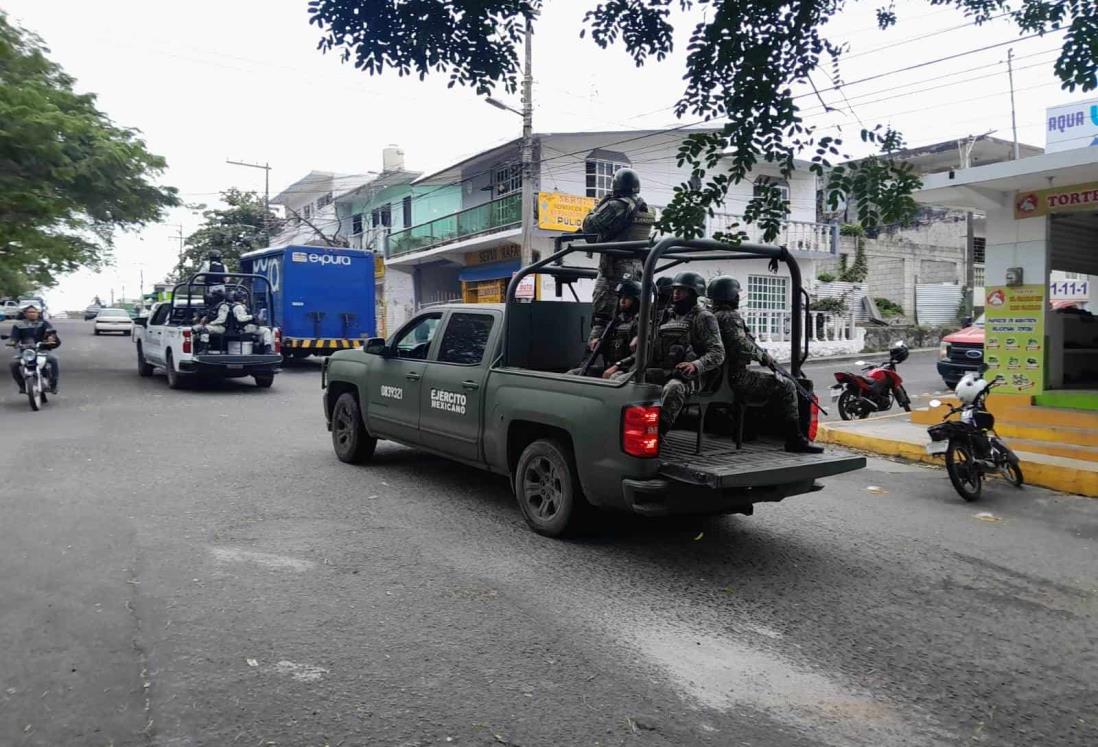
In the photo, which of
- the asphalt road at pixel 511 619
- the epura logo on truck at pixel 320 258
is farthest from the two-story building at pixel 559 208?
the asphalt road at pixel 511 619

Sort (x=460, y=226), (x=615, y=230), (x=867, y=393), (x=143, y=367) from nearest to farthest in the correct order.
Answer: (x=615, y=230)
(x=867, y=393)
(x=143, y=367)
(x=460, y=226)

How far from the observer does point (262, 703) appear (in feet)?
10.4

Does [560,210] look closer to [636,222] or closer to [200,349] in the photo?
[200,349]

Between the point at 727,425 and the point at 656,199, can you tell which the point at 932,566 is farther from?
the point at 656,199

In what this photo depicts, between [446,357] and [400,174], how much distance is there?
29468mm

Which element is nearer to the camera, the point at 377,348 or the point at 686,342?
the point at 686,342

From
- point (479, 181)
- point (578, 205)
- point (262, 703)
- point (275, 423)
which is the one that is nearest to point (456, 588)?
point (262, 703)

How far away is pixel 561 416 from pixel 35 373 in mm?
10015

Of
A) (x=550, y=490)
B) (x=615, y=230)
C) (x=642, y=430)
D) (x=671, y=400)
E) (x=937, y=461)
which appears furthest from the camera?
(x=937, y=461)

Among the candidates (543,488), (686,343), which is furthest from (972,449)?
(543,488)

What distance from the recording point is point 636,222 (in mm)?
6922

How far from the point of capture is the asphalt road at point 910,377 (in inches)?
555

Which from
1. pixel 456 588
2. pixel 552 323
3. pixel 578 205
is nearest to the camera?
pixel 456 588

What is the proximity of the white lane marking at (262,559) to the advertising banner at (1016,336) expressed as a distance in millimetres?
8657
